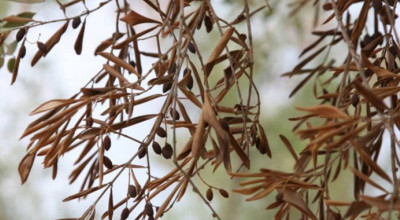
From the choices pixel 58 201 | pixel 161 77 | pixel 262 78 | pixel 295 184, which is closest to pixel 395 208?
pixel 295 184

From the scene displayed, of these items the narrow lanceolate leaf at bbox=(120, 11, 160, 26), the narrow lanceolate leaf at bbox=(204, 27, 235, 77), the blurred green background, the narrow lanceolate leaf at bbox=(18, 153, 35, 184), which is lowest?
the blurred green background

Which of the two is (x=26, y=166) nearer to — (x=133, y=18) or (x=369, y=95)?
(x=133, y=18)

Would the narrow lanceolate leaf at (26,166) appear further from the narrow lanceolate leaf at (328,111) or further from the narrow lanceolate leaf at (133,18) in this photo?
the narrow lanceolate leaf at (328,111)

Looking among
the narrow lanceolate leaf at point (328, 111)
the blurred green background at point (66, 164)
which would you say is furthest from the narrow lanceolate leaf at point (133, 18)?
the blurred green background at point (66, 164)

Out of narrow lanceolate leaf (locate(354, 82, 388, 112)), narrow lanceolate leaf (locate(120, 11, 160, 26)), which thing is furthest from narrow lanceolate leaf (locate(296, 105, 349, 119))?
narrow lanceolate leaf (locate(120, 11, 160, 26))

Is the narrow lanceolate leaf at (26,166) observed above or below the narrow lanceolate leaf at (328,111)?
below

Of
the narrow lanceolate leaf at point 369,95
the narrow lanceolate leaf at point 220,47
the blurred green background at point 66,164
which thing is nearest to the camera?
the narrow lanceolate leaf at point 369,95

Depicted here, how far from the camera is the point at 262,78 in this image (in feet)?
6.17

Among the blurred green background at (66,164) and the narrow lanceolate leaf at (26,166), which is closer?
the narrow lanceolate leaf at (26,166)

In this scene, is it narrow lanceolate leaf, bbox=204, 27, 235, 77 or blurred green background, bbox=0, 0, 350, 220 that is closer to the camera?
narrow lanceolate leaf, bbox=204, 27, 235, 77

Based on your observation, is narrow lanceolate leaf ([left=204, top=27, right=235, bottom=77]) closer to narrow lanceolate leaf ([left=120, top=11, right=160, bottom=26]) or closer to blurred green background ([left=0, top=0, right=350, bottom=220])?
narrow lanceolate leaf ([left=120, top=11, right=160, bottom=26])

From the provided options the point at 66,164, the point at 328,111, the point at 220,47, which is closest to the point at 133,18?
the point at 220,47

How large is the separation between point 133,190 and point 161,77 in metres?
0.09

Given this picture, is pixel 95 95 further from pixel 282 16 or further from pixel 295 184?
pixel 282 16
